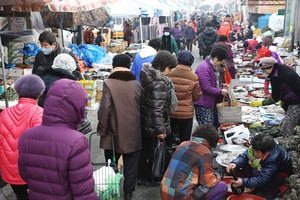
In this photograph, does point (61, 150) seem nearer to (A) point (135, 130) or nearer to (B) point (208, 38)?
(A) point (135, 130)

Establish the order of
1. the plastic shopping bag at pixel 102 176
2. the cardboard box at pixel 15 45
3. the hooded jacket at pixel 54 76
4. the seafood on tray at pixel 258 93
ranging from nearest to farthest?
the plastic shopping bag at pixel 102 176, the hooded jacket at pixel 54 76, the cardboard box at pixel 15 45, the seafood on tray at pixel 258 93

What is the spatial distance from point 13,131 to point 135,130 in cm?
154

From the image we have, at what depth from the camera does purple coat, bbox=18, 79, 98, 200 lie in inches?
103

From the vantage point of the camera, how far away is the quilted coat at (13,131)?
134 inches

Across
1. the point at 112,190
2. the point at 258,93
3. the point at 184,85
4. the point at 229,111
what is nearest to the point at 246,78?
the point at 258,93

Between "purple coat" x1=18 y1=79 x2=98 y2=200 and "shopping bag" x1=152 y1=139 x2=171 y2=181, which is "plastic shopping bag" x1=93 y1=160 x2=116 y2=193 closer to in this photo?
"purple coat" x1=18 y1=79 x2=98 y2=200

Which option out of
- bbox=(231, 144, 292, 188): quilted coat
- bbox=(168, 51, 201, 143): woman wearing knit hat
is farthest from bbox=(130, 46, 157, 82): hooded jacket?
bbox=(231, 144, 292, 188): quilted coat

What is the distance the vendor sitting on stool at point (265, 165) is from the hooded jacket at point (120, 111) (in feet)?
4.26

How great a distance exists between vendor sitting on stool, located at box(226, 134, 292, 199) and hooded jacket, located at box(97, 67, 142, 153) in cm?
130

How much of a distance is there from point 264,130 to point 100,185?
3807 mm

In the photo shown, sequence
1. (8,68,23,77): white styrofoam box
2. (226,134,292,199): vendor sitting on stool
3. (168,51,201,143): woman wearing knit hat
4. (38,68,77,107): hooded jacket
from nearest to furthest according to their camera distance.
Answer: (226,134,292,199): vendor sitting on stool, (38,68,77,107): hooded jacket, (168,51,201,143): woman wearing knit hat, (8,68,23,77): white styrofoam box

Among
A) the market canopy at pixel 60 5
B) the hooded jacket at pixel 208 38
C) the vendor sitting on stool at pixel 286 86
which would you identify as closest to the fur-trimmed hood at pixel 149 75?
the vendor sitting on stool at pixel 286 86

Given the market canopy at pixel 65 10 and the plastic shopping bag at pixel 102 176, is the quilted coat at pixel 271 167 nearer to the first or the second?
the plastic shopping bag at pixel 102 176

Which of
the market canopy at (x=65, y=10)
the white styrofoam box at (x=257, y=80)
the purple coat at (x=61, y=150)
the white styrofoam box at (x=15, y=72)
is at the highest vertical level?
the market canopy at (x=65, y=10)
